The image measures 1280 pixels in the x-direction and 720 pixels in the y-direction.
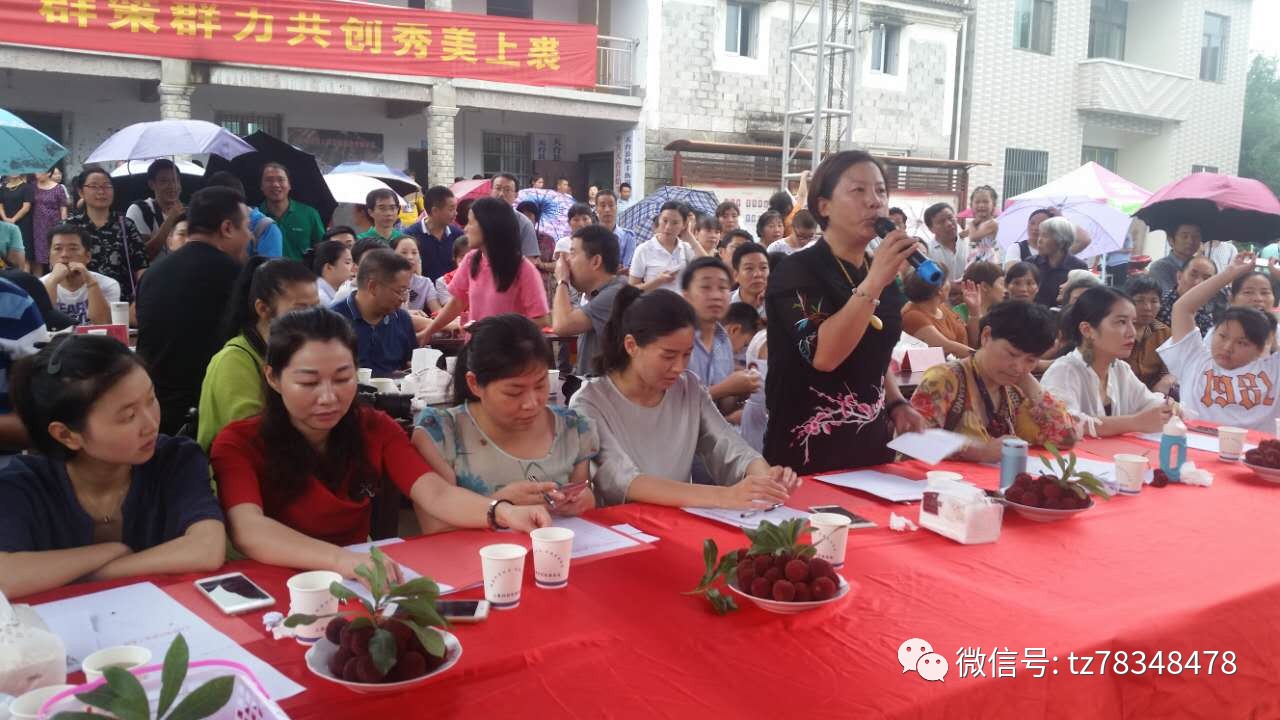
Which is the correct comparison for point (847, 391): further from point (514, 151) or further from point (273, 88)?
point (514, 151)

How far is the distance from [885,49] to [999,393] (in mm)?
12655

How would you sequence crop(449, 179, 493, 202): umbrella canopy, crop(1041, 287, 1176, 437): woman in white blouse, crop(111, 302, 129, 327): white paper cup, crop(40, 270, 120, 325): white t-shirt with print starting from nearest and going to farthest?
crop(1041, 287, 1176, 437): woman in white blouse, crop(111, 302, 129, 327): white paper cup, crop(40, 270, 120, 325): white t-shirt with print, crop(449, 179, 493, 202): umbrella canopy

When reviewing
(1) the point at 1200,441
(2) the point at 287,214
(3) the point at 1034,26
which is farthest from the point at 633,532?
(3) the point at 1034,26

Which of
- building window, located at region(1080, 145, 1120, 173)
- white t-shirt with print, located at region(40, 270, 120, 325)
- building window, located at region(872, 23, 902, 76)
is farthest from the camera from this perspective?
building window, located at region(1080, 145, 1120, 173)

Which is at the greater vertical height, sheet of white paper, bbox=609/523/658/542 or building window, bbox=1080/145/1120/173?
building window, bbox=1080/145/1120/173

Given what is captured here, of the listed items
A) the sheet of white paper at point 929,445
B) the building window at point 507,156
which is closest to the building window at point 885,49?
the building window at point 507,156

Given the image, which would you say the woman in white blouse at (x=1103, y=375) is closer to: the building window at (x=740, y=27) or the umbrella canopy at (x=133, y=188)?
the umbrella canopy at (x=133, y=188)

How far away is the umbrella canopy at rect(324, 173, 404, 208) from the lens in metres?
7.91

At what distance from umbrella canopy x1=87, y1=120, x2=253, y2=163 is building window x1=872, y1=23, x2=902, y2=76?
10430mm

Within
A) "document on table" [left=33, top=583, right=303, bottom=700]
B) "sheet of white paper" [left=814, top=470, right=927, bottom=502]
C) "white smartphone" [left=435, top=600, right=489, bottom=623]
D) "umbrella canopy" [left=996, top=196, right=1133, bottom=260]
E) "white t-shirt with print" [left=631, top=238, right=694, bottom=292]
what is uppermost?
"umbrella canopy" [left=996, top=196, right=1133, bottom=260]

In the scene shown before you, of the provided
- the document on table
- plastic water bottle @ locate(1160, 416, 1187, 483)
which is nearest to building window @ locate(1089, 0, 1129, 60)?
plastic water bottle @ locate(1160, 416, 1187, 483)

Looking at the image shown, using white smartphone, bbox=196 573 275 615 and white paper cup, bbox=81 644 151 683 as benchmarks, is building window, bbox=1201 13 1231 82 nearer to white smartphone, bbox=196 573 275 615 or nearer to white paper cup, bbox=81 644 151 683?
white smartphone, bbox=196 573 275 615

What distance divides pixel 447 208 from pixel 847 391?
4499 millimetres

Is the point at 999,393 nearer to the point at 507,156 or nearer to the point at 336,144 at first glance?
the point at 336,144
